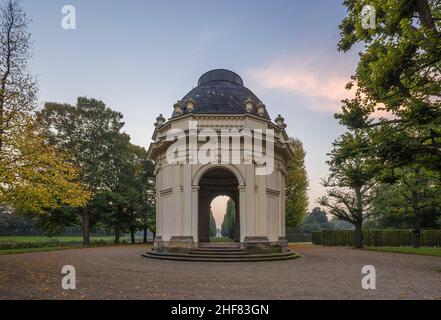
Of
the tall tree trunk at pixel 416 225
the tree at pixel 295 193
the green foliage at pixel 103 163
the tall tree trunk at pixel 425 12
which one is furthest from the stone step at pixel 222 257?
the green foliage at pixel 103 163

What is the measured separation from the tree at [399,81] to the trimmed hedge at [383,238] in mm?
21078

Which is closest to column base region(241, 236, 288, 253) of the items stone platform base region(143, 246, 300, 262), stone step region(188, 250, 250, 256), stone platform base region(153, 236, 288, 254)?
stone platform base region(153, 236, 288, 254)

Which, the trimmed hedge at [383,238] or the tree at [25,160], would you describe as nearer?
the tree at [25,160]

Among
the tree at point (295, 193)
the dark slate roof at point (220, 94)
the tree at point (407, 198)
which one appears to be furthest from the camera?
the tree at point (295, 193)

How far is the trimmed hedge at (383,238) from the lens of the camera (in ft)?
96.1

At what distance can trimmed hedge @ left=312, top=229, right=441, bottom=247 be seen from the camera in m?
29.3

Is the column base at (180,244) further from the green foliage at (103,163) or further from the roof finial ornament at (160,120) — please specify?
the green foliage at (103,163)

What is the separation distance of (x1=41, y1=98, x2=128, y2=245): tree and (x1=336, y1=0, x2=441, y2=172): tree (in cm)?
2476

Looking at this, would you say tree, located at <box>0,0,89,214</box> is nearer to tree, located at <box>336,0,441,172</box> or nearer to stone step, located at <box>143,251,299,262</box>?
stone step, located at <box>143,251,299,262</box>

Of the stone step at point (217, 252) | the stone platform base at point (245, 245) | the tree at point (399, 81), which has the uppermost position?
the tree at point (399, 81)

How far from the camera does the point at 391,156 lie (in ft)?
35.5

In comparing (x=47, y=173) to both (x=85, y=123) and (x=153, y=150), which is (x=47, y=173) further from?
(x=85, y=123)

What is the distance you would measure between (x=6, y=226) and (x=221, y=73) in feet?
208

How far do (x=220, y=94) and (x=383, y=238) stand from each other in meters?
23.3
